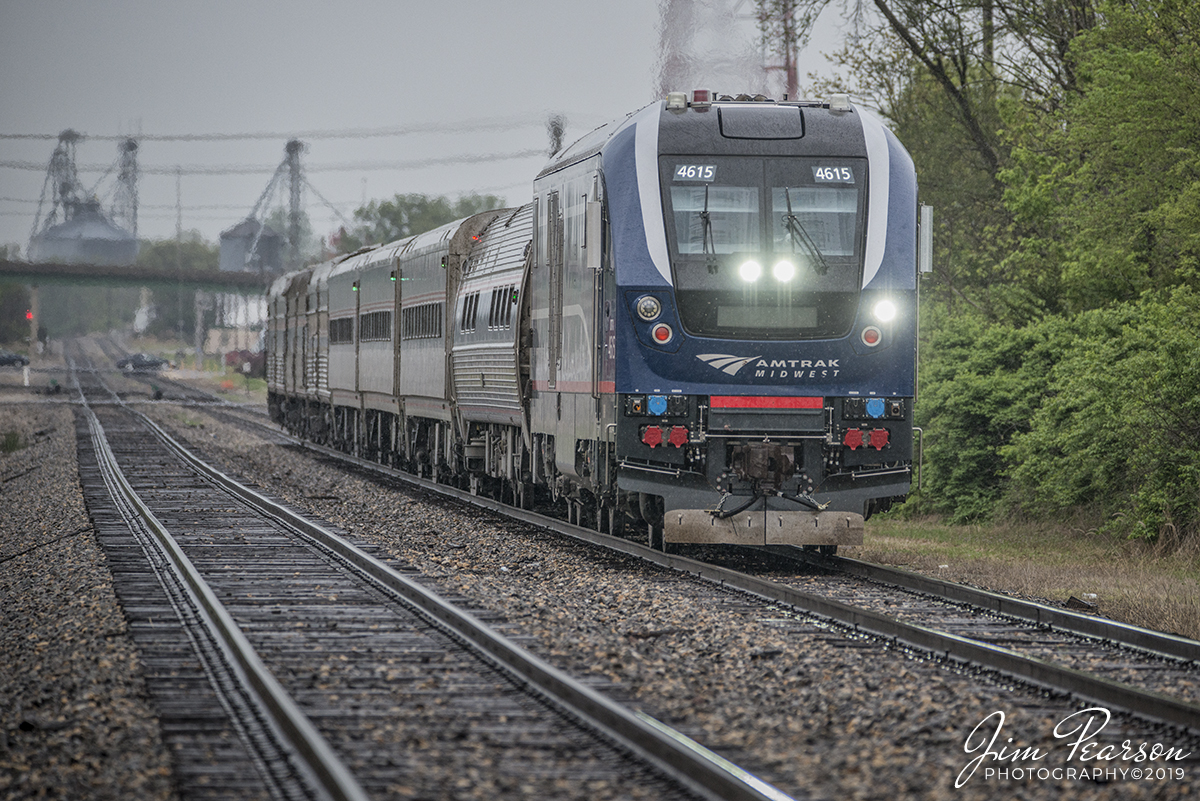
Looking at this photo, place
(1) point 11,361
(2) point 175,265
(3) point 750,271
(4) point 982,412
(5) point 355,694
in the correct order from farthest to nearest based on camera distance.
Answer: (2) point 175,265 → (1) point 11,361 → (4) point 982,412 → (3) point 750,271 → (5) point 355,694

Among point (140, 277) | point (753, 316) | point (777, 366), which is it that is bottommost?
point (777, 366)

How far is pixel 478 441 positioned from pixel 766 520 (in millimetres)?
8449

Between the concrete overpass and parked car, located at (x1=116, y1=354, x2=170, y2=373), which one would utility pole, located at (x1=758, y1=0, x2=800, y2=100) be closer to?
the concrete overpass

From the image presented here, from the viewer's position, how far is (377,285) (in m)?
26.3

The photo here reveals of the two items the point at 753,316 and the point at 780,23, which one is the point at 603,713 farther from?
the point at 780,23

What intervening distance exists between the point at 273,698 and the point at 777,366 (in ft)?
19.9

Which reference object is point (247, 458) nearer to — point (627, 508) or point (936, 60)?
point (936, 60)

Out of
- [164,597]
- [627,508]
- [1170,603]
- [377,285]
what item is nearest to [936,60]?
[377,285]

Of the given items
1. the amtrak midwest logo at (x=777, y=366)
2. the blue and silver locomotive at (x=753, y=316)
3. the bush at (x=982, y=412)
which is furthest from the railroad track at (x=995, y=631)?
the bush at (x=982, y=412)

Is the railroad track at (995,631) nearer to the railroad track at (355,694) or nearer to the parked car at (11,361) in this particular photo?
the railroad track at (355,694)

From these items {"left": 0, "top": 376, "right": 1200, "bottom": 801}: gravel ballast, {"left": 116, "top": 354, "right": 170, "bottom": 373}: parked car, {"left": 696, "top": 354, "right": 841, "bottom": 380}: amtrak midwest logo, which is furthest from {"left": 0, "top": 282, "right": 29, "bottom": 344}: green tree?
{"left": 696, "top": 354, "right": 841, "bottom": 380}: amtrak midwest logo

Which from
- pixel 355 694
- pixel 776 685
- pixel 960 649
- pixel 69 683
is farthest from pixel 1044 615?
pixel 69 683

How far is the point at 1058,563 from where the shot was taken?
14.2m

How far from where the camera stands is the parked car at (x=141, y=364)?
111500mm
